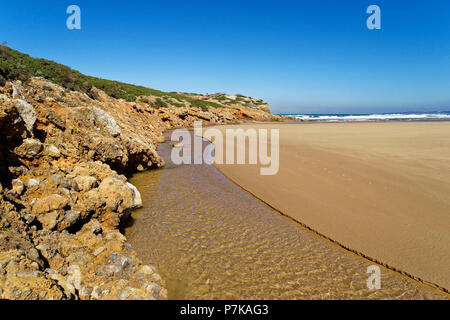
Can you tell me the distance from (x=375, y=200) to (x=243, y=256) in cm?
405

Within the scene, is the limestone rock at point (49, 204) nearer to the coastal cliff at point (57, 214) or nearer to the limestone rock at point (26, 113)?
the coastal cliff at point (57, 214)

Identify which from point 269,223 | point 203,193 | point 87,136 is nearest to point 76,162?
point 87,136

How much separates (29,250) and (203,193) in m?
4.63

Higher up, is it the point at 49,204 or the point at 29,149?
the point at 29,149

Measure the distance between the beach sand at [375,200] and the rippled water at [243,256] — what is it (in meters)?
0.38

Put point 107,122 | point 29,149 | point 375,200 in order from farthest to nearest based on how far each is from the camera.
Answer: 1. point 107,122
2. point 375,200
3. point 29,149

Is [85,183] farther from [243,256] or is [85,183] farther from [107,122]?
[107,122]

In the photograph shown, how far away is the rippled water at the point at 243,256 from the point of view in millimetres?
3176

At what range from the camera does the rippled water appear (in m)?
3.18

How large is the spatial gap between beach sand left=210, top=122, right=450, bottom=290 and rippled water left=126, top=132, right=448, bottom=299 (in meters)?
0.38

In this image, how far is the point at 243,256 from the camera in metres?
3.96

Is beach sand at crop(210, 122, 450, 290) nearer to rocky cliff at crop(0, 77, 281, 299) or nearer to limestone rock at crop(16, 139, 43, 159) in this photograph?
rocky cliff at crop(0, 77, 281, 299)

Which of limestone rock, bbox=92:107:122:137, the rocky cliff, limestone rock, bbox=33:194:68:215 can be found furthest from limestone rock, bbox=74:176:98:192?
limestone rock, bbox=92:107:122:137

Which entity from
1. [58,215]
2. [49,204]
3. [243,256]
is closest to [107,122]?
[49,204]
